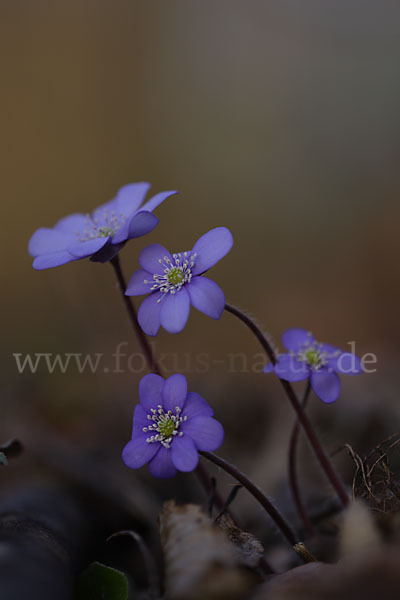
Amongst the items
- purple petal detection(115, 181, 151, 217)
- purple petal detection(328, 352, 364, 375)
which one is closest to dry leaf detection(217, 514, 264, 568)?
purple petal detection(328, 352, 364, 375)

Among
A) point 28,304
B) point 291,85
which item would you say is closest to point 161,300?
point 28,304

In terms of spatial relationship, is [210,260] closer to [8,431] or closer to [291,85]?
[8,431]

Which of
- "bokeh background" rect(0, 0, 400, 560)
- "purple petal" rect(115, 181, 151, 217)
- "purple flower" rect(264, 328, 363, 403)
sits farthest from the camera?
"bokeh background" rect(0, 0, 400, 560)

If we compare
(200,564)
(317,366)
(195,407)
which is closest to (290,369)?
(317,366)

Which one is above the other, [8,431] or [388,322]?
[8,431]

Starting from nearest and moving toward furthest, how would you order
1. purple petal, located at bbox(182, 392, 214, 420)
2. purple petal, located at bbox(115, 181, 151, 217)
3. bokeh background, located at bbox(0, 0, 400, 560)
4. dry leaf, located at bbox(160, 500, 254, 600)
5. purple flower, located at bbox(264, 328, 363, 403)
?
dry leaf, located at bbox(160, 500, 254, 600), purple petal, located at bbox(182, 392, 214, 420), purple flower, located at bbox(264, 328, 363, 403), purple petal, located at bbox(115, 181, 151, 217), bokeh background, located at bbox(0, 0, 400, 560)

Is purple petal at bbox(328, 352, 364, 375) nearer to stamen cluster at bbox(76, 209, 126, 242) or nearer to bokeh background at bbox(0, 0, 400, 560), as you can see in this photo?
stamen cluster at bbox(76, 209, 126, 242)
